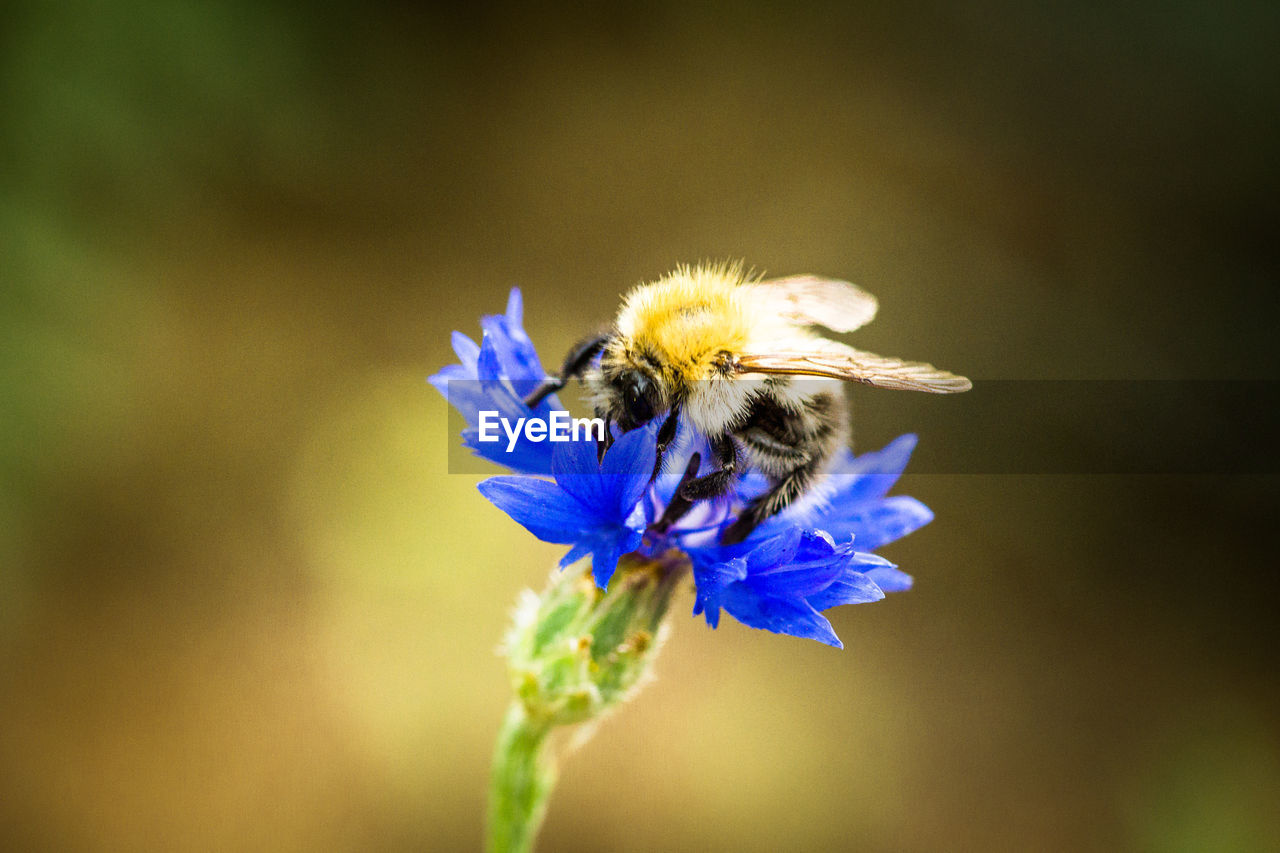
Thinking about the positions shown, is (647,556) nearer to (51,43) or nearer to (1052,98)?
(51,43)

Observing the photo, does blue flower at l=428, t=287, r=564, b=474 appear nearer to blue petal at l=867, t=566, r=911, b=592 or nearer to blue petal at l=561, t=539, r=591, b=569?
blue petal at l=561, t=539, r=591, b=569

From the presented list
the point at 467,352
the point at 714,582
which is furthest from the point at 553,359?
the point at 714,582

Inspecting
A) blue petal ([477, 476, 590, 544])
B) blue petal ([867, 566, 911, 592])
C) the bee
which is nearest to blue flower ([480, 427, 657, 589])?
blue petal ([477, 476, 590, 544])

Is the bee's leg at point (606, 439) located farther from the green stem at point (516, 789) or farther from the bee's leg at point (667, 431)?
the green stem at point (516, 789)

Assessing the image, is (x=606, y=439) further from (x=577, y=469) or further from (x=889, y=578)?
(x=889, y=578)

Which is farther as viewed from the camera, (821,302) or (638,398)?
(821,302)

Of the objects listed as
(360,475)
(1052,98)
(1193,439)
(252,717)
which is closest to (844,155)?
(1052,98)

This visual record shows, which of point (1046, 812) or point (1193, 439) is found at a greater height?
point (1193, 439)
